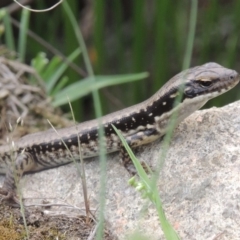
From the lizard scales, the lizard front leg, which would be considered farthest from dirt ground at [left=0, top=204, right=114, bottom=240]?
the lizard scales

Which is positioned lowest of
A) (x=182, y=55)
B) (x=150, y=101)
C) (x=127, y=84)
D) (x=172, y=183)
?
(x=127, y=84)

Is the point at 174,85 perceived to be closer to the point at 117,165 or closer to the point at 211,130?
the point at 211,130

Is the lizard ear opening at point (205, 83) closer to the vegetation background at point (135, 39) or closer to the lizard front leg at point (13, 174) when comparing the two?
the lizard front leg at point (13, 174)

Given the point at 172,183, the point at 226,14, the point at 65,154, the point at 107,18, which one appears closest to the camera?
the point at 172,183

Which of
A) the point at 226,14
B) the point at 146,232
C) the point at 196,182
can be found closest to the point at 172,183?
the point at 196,182

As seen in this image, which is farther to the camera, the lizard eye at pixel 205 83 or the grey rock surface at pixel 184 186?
the lizard eye at pixel 205 83

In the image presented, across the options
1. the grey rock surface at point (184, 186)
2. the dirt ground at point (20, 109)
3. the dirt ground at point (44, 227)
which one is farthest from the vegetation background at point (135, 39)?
the dirt ground at point (44, 227)
